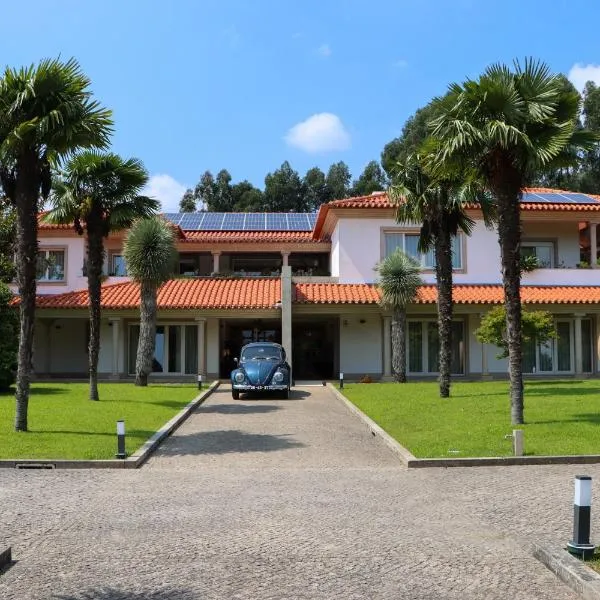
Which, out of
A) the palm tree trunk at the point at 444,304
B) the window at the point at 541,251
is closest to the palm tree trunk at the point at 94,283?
the palm tree trunk at the point at 444,304

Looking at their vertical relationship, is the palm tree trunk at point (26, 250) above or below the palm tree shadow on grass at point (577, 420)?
above

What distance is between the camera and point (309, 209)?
204 ft

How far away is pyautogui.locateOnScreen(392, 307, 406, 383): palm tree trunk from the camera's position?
24781mm

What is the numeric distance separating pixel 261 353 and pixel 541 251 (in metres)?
13.9

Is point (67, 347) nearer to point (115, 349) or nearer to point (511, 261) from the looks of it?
point (115, 349)

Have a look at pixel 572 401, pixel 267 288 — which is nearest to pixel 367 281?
pixel 267 288

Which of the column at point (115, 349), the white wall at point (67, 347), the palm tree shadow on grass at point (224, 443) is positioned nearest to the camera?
the palm tree shadow on grass at point (224, 443)

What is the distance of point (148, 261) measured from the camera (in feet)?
72.6

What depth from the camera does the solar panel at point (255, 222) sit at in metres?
35.6

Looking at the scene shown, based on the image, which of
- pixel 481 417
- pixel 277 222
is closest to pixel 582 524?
pixel 481 417

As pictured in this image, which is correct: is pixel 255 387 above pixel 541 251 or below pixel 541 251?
below

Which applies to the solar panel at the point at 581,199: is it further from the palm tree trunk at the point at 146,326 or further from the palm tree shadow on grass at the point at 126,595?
the palm tree shadow on grass at the point at 126,595

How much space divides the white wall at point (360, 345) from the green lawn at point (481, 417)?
14.5ft

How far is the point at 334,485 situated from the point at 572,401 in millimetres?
10287
